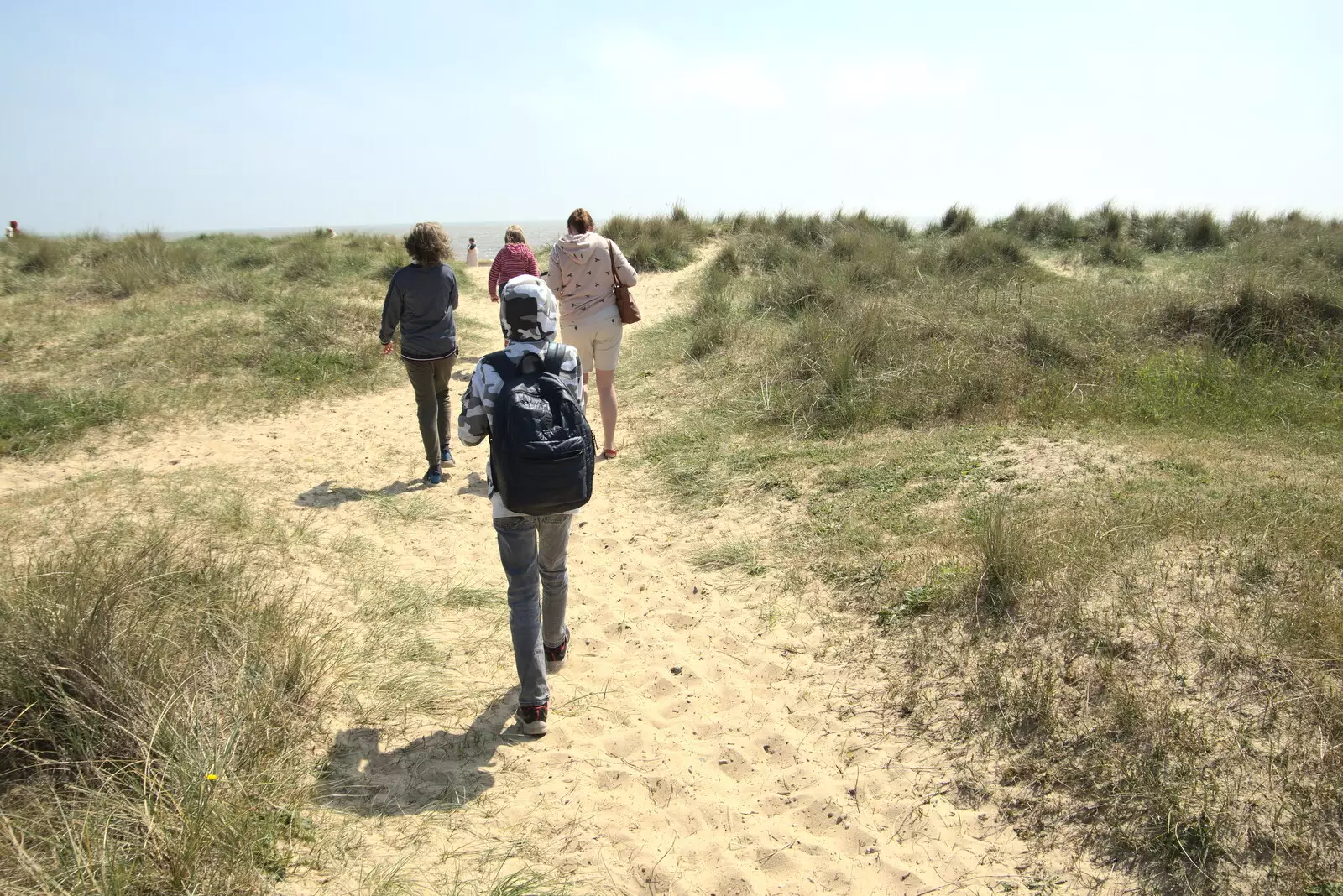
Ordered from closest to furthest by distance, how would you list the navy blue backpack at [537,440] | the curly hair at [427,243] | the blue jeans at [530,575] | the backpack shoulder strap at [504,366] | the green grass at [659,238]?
the navy blue backpack at [537,440]
the backpack shoulder strap at [504,366]
the blue jeans at [530,575]
the curly hair at [427,243]
the green grass at [659,238]

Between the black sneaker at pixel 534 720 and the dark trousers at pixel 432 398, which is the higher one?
the dark trousers at pixel 432 398

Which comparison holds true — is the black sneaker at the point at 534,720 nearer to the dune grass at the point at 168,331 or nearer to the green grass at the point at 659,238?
the dune grass at the point at 168,331

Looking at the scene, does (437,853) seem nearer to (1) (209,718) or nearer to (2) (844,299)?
(1) (209,718)

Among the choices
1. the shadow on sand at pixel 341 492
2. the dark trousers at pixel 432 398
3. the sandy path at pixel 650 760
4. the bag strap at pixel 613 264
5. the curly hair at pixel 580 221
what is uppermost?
the curly hair at pixel 580 221

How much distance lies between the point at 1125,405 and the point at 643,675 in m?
4.67

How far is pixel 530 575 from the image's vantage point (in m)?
3.12

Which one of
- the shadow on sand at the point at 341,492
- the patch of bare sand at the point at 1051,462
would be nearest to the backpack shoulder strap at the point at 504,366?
the patch of bare sand at the point at 1051,462

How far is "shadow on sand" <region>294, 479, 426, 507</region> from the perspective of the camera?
5.84 meters

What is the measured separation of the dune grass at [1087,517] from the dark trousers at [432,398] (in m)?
1.84

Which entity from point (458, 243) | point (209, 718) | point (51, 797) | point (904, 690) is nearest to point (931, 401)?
point (904, 690)

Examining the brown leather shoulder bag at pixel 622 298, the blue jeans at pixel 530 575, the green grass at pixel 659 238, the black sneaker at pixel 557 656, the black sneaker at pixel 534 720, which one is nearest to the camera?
the blue jeans at pixel 530 575

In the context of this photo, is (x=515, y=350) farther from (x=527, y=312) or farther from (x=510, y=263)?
(x=510, y=263)

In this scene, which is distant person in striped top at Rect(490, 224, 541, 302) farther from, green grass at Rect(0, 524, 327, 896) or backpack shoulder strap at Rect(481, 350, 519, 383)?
backpack shoulder strap at Rect(481, 350, 519, 383)

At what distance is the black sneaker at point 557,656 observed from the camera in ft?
12.1
